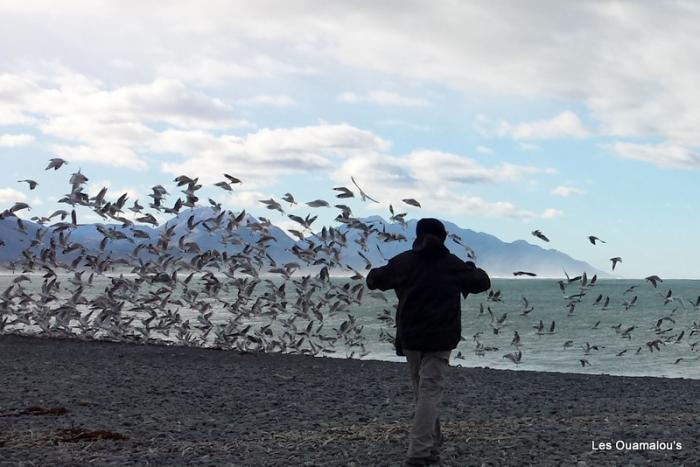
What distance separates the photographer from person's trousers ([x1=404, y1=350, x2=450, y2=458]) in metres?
8.21

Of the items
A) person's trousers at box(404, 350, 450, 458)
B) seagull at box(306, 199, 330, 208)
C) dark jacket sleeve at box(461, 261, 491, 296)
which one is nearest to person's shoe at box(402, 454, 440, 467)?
person's trousers at box(404, 350, 450, 458)

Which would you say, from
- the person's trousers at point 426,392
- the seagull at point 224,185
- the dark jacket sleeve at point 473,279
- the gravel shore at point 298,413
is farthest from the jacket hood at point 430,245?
the seagull at point 224,185

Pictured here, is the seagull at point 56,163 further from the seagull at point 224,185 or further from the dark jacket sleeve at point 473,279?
the dark jacket sleeve at point 473,279

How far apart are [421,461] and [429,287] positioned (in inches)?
74.6

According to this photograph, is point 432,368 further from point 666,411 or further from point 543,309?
point 543,309

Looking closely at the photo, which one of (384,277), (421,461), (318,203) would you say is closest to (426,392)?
(421,461)

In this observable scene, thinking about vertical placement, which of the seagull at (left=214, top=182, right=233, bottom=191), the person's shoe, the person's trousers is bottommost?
the person's shoe

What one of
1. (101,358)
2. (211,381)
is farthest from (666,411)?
(101,358)

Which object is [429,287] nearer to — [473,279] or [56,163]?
[473,279]

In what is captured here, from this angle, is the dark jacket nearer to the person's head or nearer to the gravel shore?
the person's head

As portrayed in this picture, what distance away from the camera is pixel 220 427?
11.7 m

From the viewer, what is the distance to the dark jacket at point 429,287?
318 inches

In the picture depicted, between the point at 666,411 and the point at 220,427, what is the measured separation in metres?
7.60

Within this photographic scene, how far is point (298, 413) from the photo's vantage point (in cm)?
1309
